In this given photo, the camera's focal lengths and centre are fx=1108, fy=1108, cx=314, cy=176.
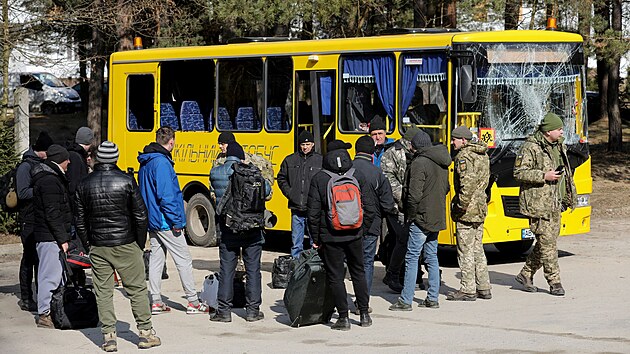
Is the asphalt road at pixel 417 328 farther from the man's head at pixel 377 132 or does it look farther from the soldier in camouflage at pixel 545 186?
the man's head at pixel 377 132

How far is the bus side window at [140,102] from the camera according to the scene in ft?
57.4

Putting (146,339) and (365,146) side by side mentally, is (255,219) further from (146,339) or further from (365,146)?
(146,339)

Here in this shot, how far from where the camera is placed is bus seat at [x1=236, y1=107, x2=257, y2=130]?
16.0 meters

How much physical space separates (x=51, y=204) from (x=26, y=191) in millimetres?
744

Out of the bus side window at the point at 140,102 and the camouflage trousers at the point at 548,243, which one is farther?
the bus side window at the point at 140,102

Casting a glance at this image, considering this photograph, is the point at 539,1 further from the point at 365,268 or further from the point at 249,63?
the point at 365,268

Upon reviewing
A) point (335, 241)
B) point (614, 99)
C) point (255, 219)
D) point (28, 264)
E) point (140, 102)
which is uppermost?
point (614, 99)

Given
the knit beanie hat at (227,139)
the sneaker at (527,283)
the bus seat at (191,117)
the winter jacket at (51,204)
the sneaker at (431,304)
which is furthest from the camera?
the bus seat at (191,117)

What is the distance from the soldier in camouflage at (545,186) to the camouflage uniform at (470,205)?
0.53m

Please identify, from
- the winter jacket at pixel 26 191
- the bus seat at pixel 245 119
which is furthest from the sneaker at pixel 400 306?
the bus seat at pixel 245 119

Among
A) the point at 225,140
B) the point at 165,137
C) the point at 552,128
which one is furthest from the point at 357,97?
the point at 165,137

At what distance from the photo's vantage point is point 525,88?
45.8 feet

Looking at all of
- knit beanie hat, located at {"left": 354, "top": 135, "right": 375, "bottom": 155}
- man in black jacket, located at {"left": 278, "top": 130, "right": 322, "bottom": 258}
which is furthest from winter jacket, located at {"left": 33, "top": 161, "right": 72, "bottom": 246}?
man in black jacket, located at {"left": 278, "top": 130, "right": 322, "bottom": 258}

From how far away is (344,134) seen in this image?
1475cm
